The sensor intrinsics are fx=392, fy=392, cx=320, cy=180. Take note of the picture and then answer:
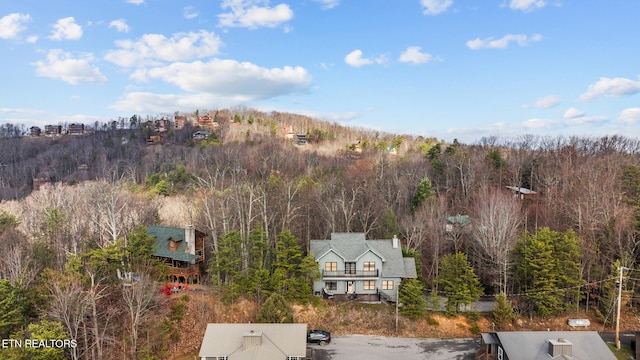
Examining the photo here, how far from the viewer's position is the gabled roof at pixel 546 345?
25797 millimetres

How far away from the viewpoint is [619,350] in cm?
3059

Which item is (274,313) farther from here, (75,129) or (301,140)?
(75,129)

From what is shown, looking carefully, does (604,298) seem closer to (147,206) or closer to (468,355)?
(468,355)

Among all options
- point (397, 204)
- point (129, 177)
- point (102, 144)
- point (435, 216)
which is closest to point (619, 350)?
point (435, 216)

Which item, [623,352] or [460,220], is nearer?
[623,352]

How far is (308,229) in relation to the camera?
4753 centimetres

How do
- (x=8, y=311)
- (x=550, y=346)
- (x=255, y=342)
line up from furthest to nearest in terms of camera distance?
(x=8, y=311) → (x=255, y=342) → (x=550, y=346)

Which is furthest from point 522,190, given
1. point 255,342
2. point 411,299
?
point 255,342

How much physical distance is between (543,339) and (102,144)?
113m

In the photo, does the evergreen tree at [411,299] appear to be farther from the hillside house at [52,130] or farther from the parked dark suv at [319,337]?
the hillside house at [52,130]

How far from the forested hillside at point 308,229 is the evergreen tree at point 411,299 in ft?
9.80

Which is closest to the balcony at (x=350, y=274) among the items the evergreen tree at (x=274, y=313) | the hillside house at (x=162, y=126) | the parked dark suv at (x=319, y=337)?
the parked dark suv at (x=319, y=337)

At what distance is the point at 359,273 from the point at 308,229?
36.6ft

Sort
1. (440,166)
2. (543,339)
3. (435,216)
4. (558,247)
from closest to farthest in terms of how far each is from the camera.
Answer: (543,339), (558,247), (435,216), (440,166)
